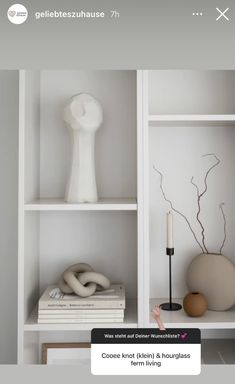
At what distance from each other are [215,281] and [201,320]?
4.7 inches

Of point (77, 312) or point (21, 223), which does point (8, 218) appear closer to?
point (21, 223)

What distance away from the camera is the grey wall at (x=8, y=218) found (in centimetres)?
123

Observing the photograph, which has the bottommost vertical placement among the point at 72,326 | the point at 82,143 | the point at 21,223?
the point at 72,326

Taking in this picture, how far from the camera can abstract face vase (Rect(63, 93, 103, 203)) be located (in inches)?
40.7

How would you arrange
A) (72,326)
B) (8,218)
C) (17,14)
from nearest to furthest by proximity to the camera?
(17,14)
(72,326)
(8,218)

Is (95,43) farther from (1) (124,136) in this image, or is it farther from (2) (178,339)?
(1) (124,136)

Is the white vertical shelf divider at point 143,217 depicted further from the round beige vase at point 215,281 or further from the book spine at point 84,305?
the round beige vase at point 215,281

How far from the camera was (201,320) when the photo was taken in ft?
3.37

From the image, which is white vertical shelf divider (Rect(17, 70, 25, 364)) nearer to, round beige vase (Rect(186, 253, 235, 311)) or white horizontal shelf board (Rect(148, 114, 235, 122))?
white horizontal shelf board (Rect(148, 114, 235, 122))

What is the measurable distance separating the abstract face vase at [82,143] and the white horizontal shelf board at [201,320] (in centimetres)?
35

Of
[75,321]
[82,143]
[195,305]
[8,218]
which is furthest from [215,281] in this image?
[8,218]
